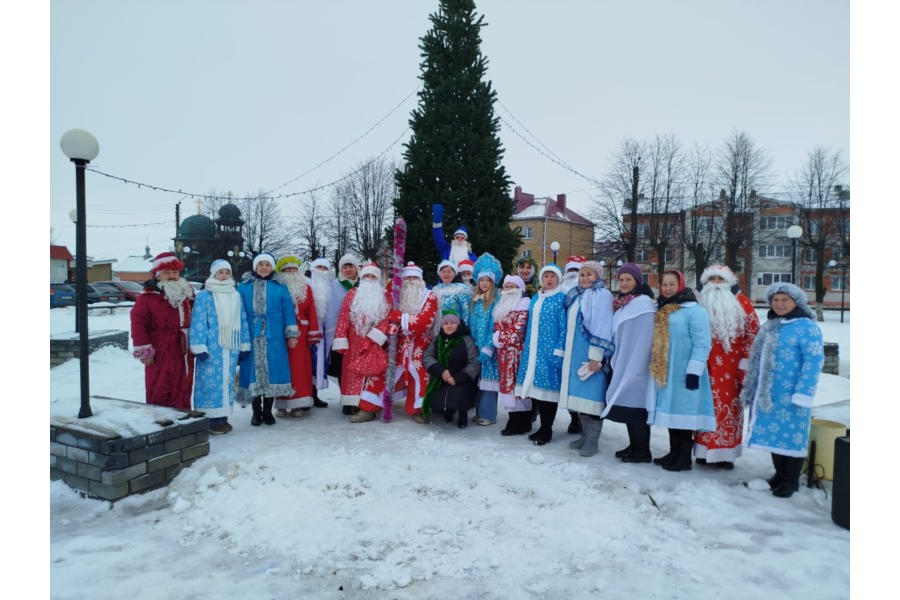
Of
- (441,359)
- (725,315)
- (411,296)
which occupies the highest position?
(411,296)

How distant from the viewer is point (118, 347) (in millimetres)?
10734

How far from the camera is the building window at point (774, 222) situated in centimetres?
2930

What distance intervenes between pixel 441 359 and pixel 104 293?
109 feet

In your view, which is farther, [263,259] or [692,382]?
[263,259]

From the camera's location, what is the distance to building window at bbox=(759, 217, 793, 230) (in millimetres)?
29297

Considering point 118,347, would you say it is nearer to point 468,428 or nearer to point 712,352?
point 468,428

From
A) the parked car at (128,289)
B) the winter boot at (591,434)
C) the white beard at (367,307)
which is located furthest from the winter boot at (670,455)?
the parked car at (128,289)

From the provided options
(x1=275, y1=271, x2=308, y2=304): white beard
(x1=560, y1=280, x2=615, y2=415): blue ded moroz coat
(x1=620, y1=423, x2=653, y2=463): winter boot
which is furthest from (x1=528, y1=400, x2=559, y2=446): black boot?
(x1=275, y1=271, x2=308, y2=304): white beard

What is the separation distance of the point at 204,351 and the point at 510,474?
3.21 m

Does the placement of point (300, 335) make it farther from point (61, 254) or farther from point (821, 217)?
point (61, 254)

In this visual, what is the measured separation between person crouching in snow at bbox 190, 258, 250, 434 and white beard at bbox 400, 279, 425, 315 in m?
1.84

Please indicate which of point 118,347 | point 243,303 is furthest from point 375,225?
point 243,303

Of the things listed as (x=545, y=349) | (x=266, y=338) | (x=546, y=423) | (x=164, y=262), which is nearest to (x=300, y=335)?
(x=266, y=338)

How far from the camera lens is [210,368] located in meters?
5.32
